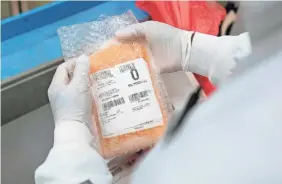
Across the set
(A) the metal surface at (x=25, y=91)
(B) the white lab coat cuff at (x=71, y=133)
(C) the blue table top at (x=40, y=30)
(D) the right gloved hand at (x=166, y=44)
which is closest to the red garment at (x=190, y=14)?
(C) the blue table top at (x=40, y=30)

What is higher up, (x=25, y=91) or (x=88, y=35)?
(x=88, y=35)

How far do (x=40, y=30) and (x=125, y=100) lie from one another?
51 centimetres

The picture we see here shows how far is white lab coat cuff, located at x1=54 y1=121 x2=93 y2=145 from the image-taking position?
0.82 metres

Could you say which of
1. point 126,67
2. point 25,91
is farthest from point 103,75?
point 25,91

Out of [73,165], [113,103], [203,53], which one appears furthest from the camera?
[203,53]

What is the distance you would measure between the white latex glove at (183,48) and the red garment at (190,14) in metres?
0.19

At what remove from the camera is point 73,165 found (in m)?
0.75

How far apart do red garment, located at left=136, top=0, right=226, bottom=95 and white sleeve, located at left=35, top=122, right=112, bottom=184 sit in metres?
0.50

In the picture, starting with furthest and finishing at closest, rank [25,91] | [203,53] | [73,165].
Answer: [25,91]
[203,53]
[73,165]

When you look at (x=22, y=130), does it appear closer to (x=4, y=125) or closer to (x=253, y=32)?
(x=4, y=125)

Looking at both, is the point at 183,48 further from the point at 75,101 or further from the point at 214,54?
the point at 75,101

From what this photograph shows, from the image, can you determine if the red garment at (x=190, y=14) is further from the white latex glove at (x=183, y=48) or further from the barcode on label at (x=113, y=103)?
the barcode on label at (x=113, y=103)

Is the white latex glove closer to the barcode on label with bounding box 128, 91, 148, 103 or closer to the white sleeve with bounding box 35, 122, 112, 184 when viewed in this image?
the barcode on label with bounding box 128, 91, 148, 103

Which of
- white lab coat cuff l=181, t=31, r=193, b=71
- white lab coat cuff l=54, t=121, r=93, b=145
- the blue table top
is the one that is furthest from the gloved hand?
the blue table top
